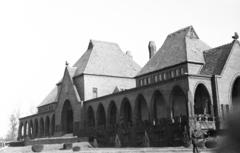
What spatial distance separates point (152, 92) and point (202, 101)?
5.97 m

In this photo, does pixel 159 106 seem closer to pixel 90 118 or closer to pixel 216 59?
pixel 216 59

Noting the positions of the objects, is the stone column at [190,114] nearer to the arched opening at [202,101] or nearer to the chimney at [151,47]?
the arched opening at [202,101]

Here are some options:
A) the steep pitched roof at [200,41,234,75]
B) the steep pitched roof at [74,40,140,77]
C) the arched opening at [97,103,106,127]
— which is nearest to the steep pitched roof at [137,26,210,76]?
the steep pitched roof at [200,41,234,75]

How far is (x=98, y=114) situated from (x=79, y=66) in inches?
567

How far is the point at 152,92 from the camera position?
39094mm

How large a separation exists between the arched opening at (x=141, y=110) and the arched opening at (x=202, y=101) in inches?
283

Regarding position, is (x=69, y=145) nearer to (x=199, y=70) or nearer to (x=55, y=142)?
(x=55, y=142)

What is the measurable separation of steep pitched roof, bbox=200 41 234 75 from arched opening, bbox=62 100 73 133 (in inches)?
1128

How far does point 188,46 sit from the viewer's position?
44.8 m

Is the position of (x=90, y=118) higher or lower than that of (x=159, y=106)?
lower

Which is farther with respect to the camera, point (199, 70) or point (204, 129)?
point (199, 70)

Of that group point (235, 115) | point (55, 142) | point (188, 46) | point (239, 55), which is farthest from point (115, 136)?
point (235, 115)

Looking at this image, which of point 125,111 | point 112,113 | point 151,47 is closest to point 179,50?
point 125,111

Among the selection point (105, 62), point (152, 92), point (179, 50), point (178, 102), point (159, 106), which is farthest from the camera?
point (105, 62)
